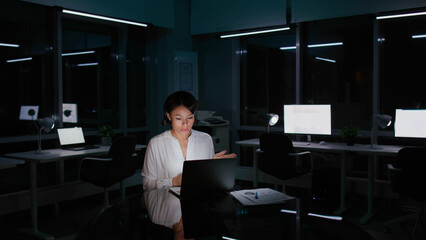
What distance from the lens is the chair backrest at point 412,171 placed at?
3428 mm

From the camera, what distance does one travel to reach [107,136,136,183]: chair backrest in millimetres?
4105

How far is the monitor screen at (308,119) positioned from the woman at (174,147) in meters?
2.65

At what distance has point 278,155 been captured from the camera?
4.38 metres

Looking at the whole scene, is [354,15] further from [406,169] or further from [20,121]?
[20,121]

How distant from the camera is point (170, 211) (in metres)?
1.74

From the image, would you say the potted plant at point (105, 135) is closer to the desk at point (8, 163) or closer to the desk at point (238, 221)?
the desk at point (8, 163)

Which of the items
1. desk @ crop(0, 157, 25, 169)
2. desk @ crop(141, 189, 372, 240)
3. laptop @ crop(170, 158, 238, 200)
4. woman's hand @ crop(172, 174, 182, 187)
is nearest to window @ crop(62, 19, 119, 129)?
desk @ crop(0, 157, 25, 169)

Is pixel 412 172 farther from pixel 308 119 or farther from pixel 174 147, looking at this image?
pixel 174 147

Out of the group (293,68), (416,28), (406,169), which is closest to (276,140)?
(406,169)

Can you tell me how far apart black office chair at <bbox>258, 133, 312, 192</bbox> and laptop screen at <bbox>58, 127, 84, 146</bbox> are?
7.44 feet

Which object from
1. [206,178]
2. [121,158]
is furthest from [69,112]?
[206,178]

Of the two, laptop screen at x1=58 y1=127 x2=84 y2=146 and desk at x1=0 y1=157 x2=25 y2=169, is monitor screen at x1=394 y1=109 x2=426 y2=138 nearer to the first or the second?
laptop screen at x1=58 y1=127 x2=84 y2=146

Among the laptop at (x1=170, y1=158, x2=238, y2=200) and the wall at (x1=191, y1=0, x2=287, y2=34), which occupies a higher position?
the wall at (x1=191, y1=0, x2=287, y2=34)

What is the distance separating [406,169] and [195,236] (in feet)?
9.20
